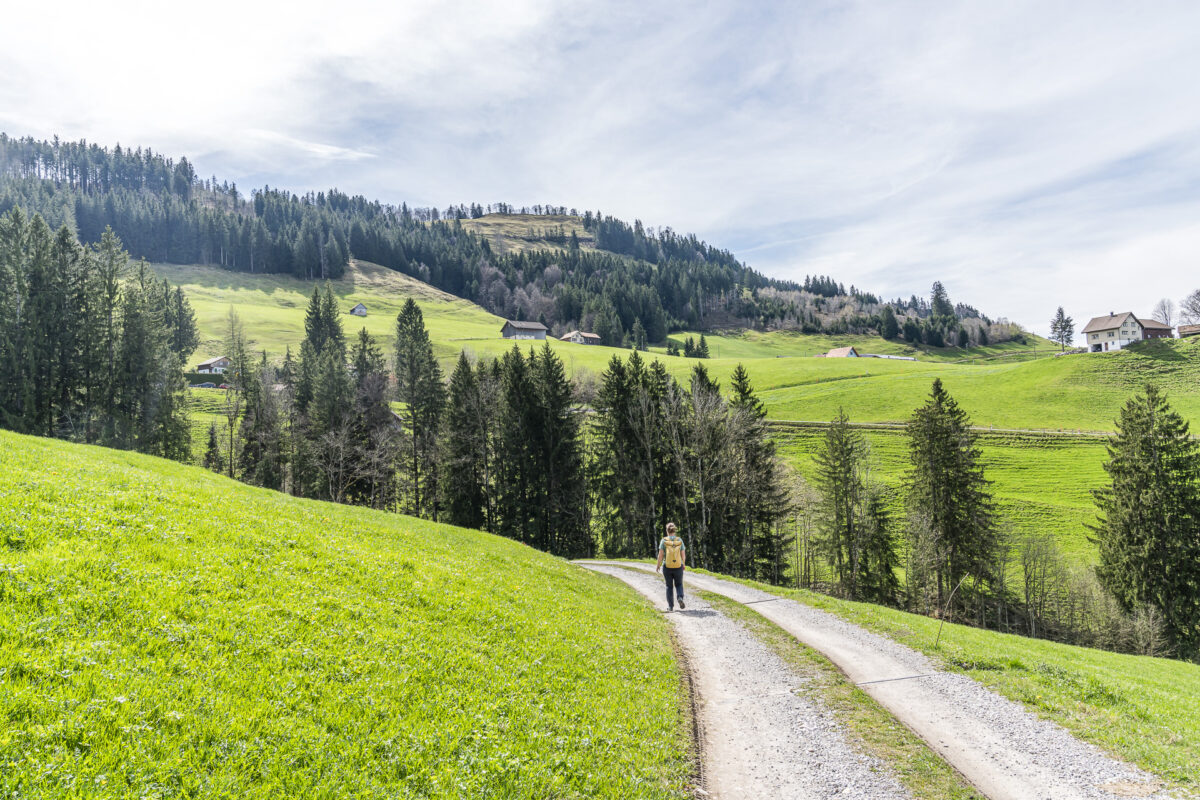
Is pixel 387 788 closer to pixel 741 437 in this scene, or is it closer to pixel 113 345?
pixel 741 437

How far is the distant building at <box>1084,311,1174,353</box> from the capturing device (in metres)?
142

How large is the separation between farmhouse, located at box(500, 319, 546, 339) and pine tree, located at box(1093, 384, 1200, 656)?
487 ft

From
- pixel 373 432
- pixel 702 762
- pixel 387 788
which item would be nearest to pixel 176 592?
pixel 387 788

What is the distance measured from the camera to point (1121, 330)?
142 meters

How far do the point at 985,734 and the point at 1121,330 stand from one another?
18700 centimetres

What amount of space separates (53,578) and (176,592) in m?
1.51

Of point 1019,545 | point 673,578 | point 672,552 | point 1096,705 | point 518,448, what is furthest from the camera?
point 1019,545

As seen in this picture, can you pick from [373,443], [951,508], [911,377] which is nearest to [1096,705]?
[951,508]

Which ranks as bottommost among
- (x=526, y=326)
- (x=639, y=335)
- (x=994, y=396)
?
(x=994, y=396)

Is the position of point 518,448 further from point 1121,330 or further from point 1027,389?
point 1121,330

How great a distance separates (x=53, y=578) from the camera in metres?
7.81

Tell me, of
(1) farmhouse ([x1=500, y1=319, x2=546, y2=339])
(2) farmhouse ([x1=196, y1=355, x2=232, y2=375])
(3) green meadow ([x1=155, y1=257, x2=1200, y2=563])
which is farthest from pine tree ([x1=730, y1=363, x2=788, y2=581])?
(1) farmhouse ([x1=500, y1=319, x2=546, y2=339])

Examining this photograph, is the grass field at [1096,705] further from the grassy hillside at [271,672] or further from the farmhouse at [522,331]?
the farmhouse at [522,331]

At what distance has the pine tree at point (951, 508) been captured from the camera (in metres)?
48.2
